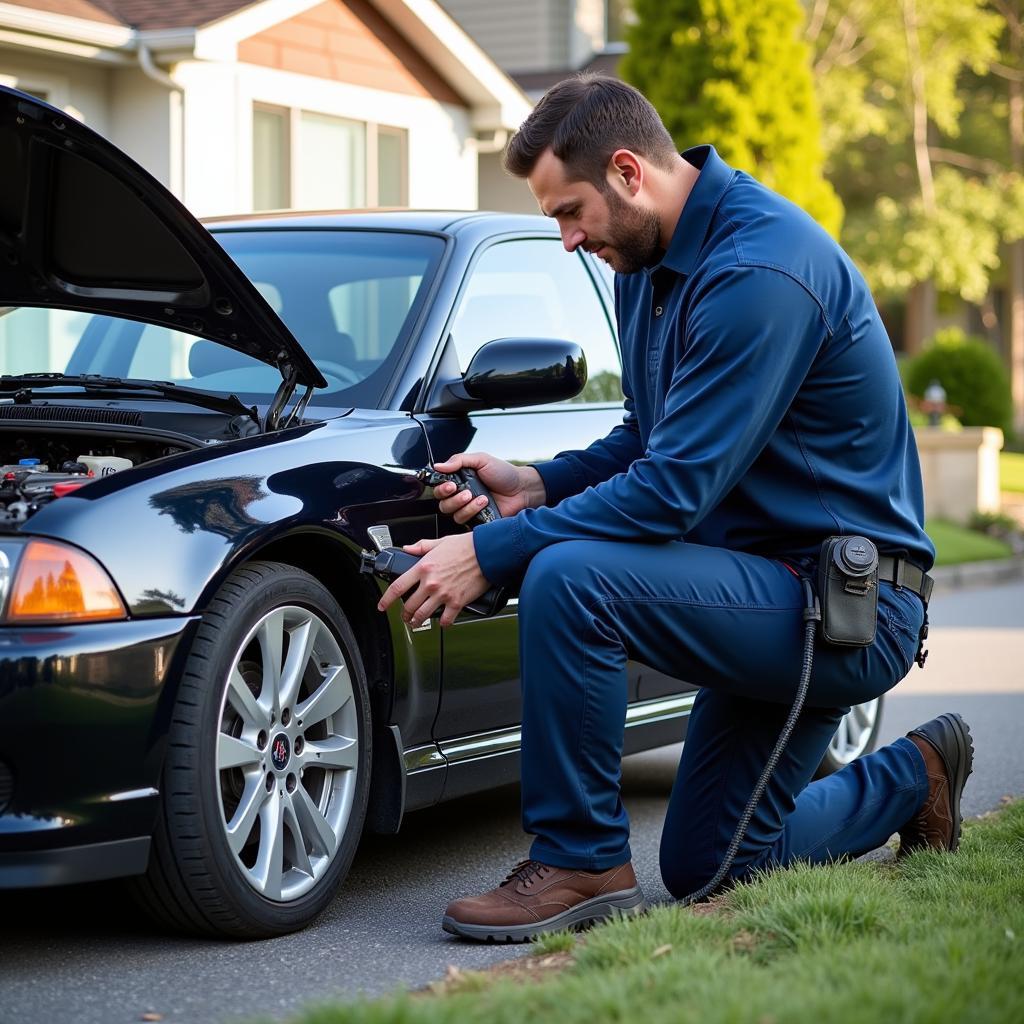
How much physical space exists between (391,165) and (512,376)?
41.1 feet

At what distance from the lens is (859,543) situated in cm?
382

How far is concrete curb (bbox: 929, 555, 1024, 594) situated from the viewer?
45.4 ft

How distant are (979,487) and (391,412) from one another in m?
14.6

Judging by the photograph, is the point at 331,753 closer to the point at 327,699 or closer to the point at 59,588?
the point at 327,699

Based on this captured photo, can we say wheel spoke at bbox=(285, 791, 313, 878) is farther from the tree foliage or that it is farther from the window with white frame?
the tree foliage

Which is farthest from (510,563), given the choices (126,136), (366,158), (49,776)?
(366,158)

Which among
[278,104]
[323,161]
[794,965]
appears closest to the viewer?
[794,965]

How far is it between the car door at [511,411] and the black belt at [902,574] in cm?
103

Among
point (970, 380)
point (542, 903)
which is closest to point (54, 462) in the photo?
point (542, 903)

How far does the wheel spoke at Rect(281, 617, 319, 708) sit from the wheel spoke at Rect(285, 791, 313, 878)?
0.22 metres

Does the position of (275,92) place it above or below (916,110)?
below

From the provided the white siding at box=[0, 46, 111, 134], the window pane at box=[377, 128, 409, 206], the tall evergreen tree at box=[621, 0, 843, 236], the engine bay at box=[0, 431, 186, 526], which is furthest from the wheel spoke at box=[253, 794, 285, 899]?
the tall evergreen tree at box=[621, 0, 843, 236]

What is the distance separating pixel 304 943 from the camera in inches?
151

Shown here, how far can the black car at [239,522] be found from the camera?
3418 mm
